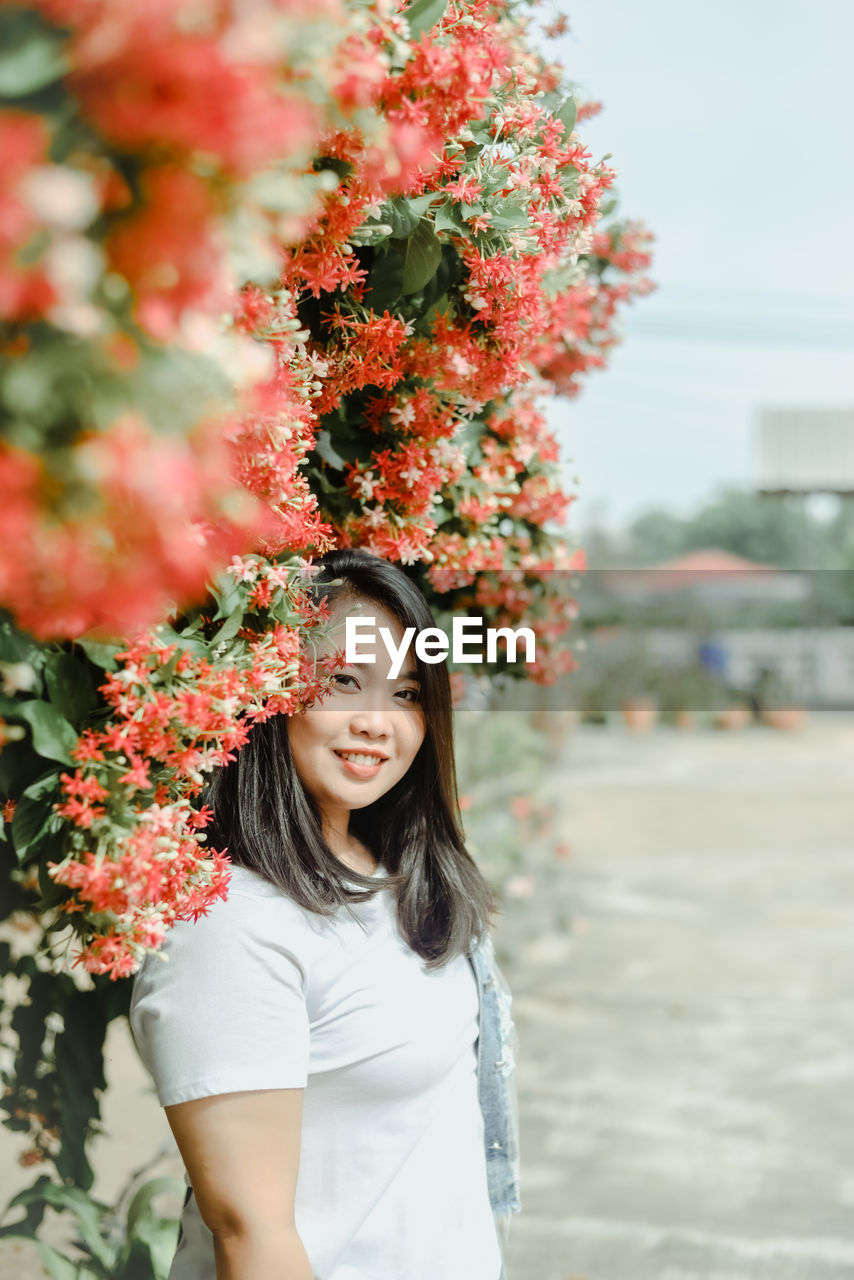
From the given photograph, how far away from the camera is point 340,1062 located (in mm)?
1552

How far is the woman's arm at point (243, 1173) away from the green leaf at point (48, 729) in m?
0.56

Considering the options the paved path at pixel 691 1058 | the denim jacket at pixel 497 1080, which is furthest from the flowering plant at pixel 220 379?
the paved path at pixel 691 1058

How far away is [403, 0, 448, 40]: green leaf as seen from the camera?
3.57ft

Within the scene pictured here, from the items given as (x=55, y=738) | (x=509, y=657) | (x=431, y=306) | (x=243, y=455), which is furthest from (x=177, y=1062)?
(x=509, y=657)

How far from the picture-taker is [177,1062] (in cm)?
138

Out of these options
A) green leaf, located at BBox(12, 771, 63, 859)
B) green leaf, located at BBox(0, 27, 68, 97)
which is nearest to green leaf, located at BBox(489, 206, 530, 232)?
green leaf, located at BBox(12, 771, 63, 859)

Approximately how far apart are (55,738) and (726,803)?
35.5 feet

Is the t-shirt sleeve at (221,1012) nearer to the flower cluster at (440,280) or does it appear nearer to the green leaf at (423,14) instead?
the flower cluster at (440,280)

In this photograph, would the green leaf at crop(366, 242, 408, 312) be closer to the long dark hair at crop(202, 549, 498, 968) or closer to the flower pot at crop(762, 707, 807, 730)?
the long dark hair at crop(202, 549, 498, 968)

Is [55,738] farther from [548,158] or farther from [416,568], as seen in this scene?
[416,568]

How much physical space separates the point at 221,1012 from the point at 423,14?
1.13 m

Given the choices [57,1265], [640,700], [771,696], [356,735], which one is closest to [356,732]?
[356,735]

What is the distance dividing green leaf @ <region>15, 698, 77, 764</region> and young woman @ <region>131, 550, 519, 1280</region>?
409 mm

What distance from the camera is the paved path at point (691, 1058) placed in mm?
3725
